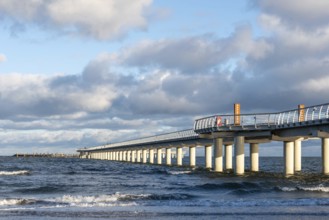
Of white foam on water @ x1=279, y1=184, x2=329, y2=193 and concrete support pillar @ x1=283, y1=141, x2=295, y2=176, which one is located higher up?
concrete support pillar @ x1=283, y1=141, x2=295, y2=176

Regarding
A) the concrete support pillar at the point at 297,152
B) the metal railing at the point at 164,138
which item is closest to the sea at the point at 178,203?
the concrete support pillar at the point at 297,152

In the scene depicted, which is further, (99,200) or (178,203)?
(99,200)

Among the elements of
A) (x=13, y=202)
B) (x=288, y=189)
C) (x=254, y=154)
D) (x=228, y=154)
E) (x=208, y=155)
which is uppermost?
(x=254, y=154)

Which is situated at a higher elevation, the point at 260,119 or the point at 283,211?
the point at 260,119

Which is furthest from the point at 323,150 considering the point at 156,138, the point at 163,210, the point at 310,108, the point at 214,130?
the point at 156,138

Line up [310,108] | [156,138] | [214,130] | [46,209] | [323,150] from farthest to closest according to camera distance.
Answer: [156,138], [214,130], [323,150], [310,108], [46,209]

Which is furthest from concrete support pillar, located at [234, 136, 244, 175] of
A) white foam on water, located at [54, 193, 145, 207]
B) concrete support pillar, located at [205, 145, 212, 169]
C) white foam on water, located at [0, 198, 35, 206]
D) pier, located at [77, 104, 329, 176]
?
white foam on water, located at [0, 198, 35, 206]

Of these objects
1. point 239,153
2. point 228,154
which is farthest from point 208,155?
point 239,153

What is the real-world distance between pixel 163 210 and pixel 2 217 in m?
7.10

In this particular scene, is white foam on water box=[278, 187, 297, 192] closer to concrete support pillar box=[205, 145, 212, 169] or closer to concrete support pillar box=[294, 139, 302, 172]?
concrete support pillar box=[294, 139, 302, 172]

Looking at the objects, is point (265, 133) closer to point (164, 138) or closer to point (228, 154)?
point (228, 154)

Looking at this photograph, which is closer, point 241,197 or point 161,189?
point 241,197

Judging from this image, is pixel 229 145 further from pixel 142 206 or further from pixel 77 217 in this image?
pixel 77 217

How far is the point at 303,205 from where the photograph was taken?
27.9 meters
